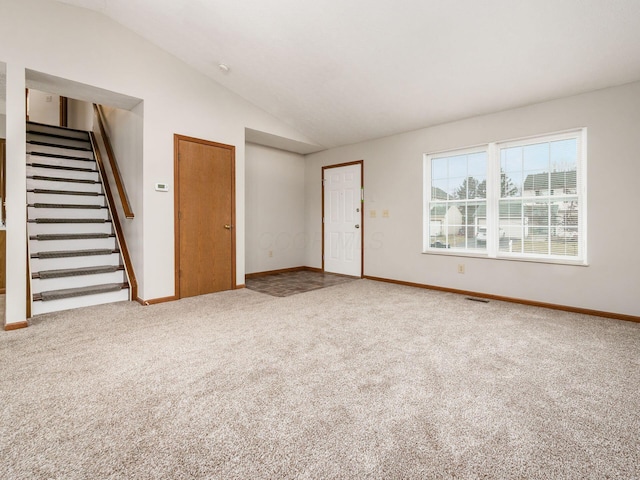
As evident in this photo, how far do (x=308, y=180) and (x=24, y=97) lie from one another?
4435 millimetres

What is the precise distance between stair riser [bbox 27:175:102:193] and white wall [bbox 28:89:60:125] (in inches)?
150

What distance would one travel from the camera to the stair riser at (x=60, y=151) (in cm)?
491

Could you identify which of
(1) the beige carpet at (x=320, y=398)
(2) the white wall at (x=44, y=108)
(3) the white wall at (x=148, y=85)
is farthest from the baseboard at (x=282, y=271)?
(2) the white wall at (x=44, y=108)

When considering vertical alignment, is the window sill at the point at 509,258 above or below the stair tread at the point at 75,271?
above

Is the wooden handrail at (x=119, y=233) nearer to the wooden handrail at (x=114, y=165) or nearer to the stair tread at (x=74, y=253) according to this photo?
the stair tread at (x=74, y=253)

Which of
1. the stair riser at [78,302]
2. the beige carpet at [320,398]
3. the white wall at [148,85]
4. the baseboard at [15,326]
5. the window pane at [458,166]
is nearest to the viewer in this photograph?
the beige carpet at [320,398]

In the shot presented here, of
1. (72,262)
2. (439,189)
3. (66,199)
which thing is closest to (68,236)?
(72,262)

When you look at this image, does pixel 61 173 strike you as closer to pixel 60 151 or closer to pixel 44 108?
pixel 60 151

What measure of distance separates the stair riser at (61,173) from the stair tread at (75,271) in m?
1.75

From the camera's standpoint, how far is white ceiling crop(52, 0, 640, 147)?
274 centimetres

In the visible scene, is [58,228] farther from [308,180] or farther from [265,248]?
[308,180]

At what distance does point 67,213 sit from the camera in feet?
14.6

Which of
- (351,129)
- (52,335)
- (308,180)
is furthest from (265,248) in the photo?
(52,335)

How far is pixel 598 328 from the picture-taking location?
10.1ft
